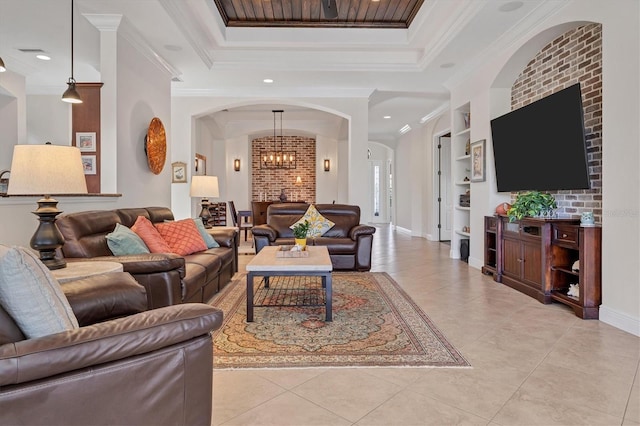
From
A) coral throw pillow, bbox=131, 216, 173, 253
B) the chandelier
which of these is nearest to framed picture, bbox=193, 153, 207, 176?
the chandelier

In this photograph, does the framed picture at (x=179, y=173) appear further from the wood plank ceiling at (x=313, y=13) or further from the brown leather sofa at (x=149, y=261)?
the brown leather sofa at (x=149, y=261)

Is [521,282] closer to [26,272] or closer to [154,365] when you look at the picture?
[154,365]

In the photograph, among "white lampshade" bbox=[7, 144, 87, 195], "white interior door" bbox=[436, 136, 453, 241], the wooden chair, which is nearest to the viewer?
"white lampshade" bbox=[7, 144, 87, 195]

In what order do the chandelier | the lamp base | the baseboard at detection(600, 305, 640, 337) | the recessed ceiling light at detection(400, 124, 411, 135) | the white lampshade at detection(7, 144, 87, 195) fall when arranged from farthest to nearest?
the chandelier → the recessed ceiling light at detection(400, 124, 411, 135) → the baseboard at detection(600, 305, 640, 337) → the lamp base → the white lampshade at detection(7, 144, 87, 195)

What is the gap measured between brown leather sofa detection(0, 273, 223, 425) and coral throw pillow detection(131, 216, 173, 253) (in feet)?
7.13

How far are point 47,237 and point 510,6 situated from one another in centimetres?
429

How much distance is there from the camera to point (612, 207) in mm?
3055

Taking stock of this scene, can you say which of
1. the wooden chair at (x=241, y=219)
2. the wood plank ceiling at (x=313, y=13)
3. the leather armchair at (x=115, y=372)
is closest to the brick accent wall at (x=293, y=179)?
the wooden chair at (x=241, y=219)

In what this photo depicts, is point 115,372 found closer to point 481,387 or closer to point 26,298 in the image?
point 26,298

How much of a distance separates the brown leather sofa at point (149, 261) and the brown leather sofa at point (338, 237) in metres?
1.45

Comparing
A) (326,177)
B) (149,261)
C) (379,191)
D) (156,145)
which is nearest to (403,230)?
(326,177)

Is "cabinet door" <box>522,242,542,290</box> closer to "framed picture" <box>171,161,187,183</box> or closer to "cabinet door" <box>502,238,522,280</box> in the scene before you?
"cabinet door" <box>502,238,522,280</box>

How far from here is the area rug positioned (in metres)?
2.35

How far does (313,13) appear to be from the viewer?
15.7 feet
